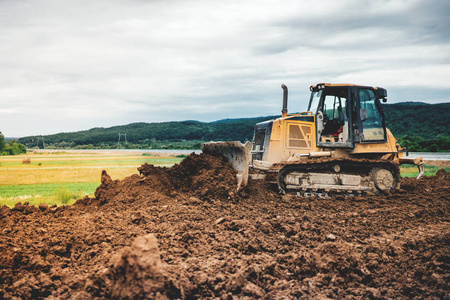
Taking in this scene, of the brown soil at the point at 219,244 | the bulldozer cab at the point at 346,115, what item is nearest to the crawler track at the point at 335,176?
the brown soil at the point at 219,244

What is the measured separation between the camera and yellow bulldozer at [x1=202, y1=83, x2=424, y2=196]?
10.3 m

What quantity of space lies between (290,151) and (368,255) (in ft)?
16.6

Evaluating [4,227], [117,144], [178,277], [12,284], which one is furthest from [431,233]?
[117,144]

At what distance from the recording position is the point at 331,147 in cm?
1066

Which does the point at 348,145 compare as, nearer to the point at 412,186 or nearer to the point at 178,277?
the point at 412,186

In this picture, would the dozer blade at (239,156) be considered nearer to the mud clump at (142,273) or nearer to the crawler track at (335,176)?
the crawler track at (335,176)

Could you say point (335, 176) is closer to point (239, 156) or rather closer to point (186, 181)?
point (239, 156)

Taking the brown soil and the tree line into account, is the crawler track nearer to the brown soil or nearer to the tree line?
the brown soil

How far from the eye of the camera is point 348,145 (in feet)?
33.8

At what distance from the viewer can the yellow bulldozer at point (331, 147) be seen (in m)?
10.3

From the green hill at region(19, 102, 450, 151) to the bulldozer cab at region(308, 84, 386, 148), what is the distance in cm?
3783

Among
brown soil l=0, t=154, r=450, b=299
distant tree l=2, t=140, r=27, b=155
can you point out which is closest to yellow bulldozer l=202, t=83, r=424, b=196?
brown soil l=0, t=154, r=450, b=299

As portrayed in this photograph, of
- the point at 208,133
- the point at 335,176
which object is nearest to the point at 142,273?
the point at 335,176

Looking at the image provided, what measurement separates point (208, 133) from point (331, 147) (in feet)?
264
